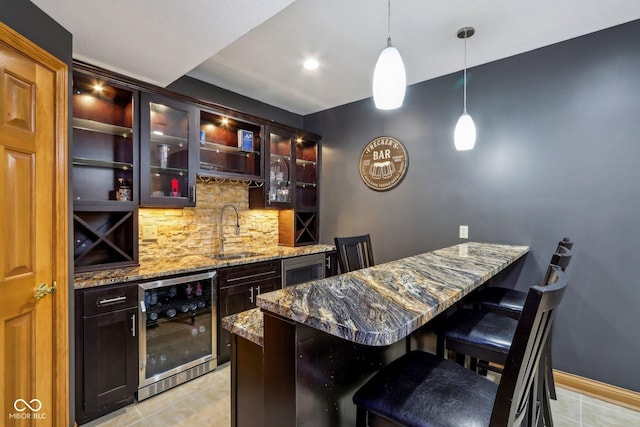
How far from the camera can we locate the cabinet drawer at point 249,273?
8.51 ft

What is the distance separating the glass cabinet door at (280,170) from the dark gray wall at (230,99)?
462 millimetres

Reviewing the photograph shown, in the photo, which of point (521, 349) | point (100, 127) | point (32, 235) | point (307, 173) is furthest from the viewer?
point (307, 173)

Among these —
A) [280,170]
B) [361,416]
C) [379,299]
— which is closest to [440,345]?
[361,416]

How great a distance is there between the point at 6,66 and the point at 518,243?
141 inches

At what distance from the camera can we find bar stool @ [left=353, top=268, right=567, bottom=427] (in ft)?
2.61

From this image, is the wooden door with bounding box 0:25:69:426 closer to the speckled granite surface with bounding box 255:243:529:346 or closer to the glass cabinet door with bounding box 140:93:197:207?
the glass cabinet door with bounding box 140:93:197:207

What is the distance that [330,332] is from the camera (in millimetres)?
795

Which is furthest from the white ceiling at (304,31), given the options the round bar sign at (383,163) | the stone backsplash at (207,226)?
the stone backsplash at (207,226)

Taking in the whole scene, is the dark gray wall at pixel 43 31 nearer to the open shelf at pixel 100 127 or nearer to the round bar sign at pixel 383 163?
the open shelf at pixel 100 127

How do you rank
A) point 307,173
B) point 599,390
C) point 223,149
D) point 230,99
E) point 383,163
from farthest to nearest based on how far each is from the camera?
point 307,173, point 383,163, point 230,99, point 223,149, point 599,390

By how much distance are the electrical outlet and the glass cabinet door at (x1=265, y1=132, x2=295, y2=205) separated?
119 centimetres

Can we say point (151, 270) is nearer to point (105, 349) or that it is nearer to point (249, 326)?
point (105, 349)

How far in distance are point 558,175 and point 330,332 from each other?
2589 mm
